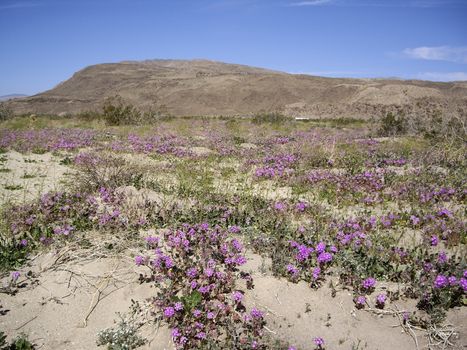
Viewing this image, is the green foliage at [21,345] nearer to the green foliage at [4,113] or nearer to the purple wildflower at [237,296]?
the purple wildflower at [237,296]

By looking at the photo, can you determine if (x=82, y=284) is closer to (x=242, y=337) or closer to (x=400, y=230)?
(x=242, y=337)

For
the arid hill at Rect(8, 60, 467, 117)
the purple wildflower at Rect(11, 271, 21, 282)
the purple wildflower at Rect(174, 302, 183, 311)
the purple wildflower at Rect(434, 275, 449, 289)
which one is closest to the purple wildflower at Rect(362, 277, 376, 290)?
the purple wildflower at Rect(434, 275, 449, 289)

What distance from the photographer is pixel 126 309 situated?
4082 millimetres

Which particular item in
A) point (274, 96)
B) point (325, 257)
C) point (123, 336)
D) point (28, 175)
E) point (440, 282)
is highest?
point (274, 96)

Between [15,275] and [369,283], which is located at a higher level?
[15,275]

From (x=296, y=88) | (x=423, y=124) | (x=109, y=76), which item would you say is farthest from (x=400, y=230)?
(x=109, y=76)

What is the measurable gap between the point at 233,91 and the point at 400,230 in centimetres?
7216

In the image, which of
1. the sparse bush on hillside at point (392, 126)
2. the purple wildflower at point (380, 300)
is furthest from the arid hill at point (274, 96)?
the purple wildflower at point (380, 300)

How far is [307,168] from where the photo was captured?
10.2 metres

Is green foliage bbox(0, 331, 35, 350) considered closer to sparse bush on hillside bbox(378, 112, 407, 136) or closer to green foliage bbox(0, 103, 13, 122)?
sparse bush on hillside bbox(378, 112, 407, 136)

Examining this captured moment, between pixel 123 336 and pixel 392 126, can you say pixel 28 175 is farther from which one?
pixel 392 126

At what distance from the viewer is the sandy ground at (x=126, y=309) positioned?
374 centimetres

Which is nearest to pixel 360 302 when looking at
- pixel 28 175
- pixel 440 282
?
pixel 440 282

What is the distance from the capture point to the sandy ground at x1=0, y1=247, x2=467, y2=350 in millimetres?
3736
